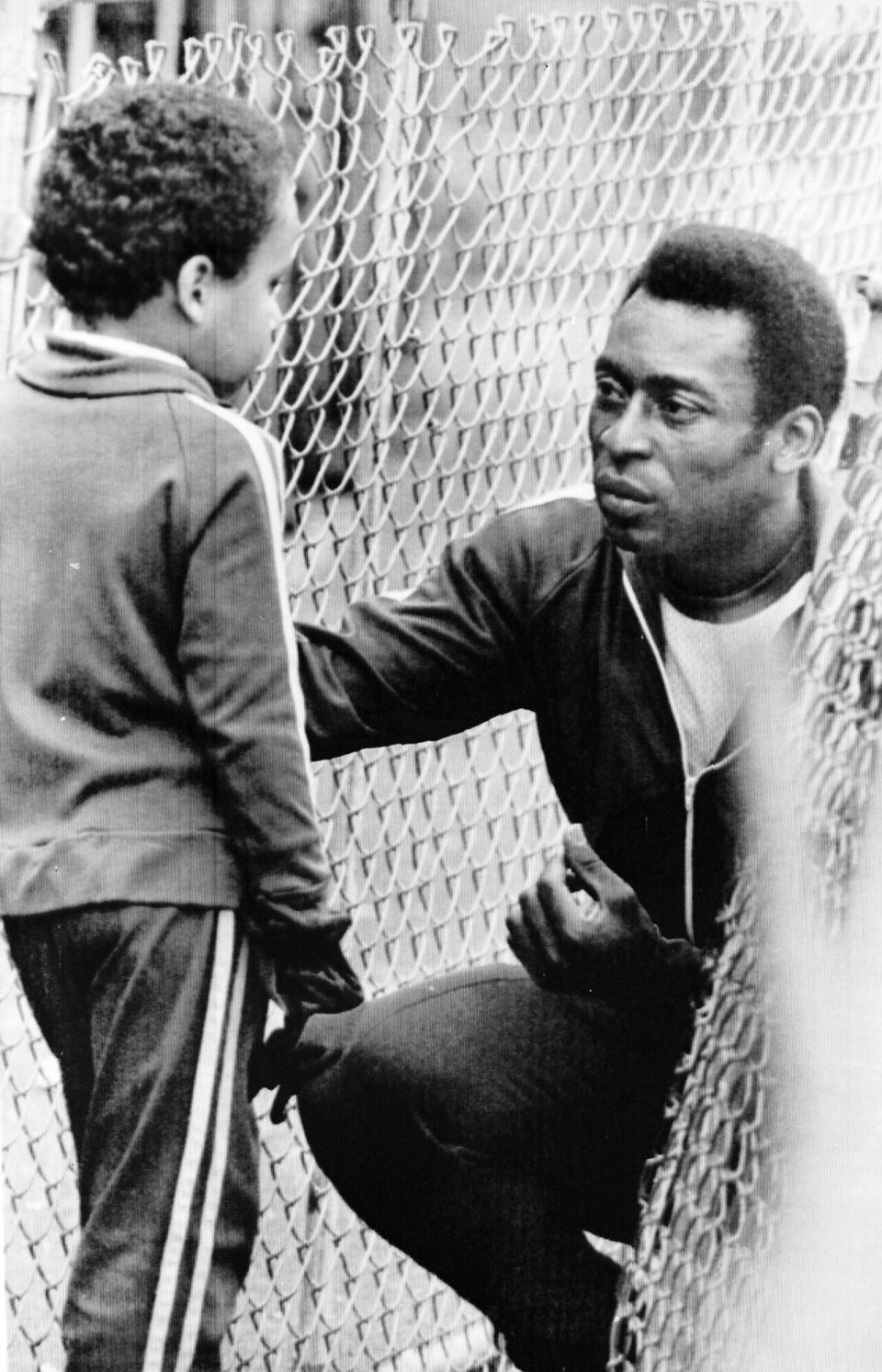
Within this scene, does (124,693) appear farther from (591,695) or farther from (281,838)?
(591,695)

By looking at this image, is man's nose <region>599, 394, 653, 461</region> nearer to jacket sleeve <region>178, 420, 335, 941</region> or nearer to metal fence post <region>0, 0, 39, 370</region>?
jacket sleeve <region>178, 420, 335, 941</region>

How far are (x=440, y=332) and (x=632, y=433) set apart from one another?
0.56m

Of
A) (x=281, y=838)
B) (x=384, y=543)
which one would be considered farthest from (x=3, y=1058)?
(x=384, y=543)

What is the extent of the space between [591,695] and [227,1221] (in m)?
0.83

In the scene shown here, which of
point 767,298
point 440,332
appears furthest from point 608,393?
point 440,332

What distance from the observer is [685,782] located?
2.68 metres

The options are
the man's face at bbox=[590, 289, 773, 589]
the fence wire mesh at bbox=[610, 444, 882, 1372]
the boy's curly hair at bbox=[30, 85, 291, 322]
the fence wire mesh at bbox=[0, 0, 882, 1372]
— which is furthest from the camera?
the fence wire mesh at bbox=[0, 0, 882, 1372]

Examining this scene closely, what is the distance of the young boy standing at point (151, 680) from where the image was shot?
89.4 inches

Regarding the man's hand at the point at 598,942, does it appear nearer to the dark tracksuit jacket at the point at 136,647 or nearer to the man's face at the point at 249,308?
the dark tracksuit jacket at the point at 136,647

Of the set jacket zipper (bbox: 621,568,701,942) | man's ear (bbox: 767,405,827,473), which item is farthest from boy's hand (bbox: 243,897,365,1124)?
man's ear (bbox: 767,405,827,473)

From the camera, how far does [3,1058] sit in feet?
8.59

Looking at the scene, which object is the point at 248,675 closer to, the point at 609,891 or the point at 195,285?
the point at 195,285

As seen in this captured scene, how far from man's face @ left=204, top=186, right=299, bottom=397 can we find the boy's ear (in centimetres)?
1

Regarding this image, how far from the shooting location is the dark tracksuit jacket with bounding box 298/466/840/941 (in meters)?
2.68
